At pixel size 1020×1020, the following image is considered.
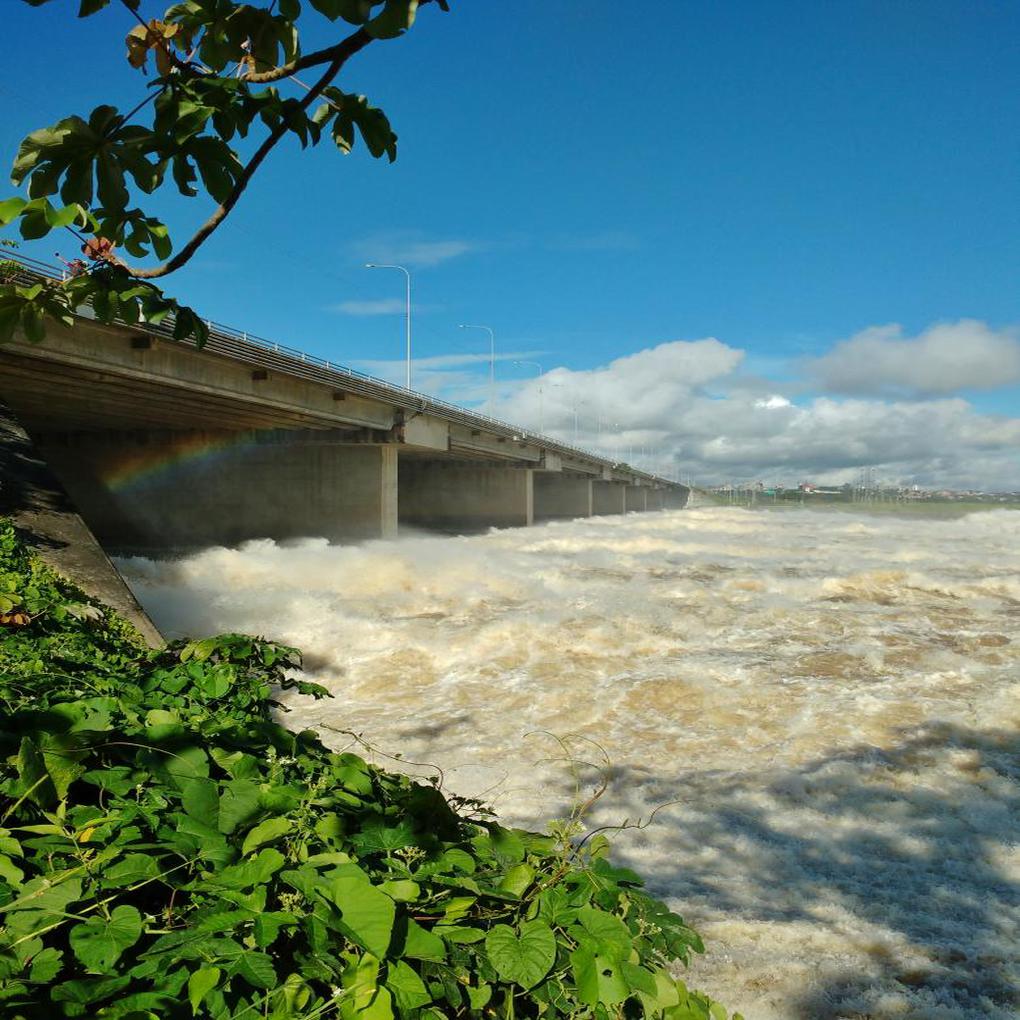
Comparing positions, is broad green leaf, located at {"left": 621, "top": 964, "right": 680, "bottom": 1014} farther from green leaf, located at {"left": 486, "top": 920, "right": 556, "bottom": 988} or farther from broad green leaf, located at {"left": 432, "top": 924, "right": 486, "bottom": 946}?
broad green leaf, located at {"left": 432, "top": 924, "right": 486, "bottom": 946}

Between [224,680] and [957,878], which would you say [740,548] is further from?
[224,680]

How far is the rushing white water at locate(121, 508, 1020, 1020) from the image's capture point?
507cm

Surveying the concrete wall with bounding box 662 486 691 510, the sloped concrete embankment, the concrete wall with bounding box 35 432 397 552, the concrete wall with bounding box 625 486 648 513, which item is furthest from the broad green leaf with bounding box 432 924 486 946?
the concrete wall with bounding box 662 486 691 510

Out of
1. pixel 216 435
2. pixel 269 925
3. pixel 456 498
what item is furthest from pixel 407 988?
pixel 456 498

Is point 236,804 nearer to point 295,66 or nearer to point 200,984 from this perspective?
point 200,984

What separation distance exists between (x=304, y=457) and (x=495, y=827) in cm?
3939

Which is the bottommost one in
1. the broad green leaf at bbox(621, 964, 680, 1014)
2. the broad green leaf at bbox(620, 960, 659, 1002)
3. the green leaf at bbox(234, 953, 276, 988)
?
the broad green leaf at bbox(621, 964, 680, 1014)

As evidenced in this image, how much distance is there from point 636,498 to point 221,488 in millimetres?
91138

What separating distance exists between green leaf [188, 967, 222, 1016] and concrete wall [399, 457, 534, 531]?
2355 inches

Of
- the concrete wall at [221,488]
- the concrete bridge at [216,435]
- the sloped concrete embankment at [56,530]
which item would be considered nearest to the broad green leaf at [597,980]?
the sloped concrete embankment at [56,530]

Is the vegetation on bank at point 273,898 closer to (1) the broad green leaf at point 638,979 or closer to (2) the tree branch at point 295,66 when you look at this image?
(1) the broad green leaf at point 638,979

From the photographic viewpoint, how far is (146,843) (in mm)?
2246

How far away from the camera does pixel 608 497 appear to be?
107000 mm

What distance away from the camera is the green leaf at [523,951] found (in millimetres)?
1959
